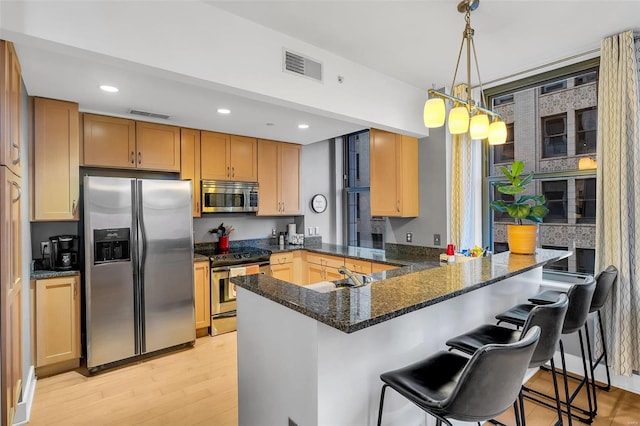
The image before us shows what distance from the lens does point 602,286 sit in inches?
90.5

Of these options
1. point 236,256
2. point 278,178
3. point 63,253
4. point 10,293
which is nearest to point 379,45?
point 278,178

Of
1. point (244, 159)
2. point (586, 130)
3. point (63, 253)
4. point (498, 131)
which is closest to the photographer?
point (498, 131)

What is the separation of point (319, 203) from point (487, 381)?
4.28 m

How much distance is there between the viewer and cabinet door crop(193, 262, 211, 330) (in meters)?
3.78

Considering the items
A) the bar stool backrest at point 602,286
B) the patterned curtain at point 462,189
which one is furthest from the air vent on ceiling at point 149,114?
the bar stool backrest at point 602,286

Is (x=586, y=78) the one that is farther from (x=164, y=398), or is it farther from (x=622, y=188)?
(x=164, y=398)

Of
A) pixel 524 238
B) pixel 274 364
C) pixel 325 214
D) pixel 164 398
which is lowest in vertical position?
pixel 164 398

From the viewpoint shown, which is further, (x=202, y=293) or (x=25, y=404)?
(x=202, y=293)

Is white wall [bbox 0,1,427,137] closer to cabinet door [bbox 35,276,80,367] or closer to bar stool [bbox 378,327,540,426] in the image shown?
bar stool [bbox 378,327,540,426]

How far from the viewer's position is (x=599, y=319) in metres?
2.58

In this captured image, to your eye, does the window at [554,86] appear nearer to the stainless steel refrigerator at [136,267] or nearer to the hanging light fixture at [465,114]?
the hanging light fixture at [465,114]

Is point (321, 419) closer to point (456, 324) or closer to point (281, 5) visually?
point (456, 324)

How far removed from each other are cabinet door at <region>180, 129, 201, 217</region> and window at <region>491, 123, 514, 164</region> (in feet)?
11.1

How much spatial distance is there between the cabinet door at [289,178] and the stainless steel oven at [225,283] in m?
1.05
